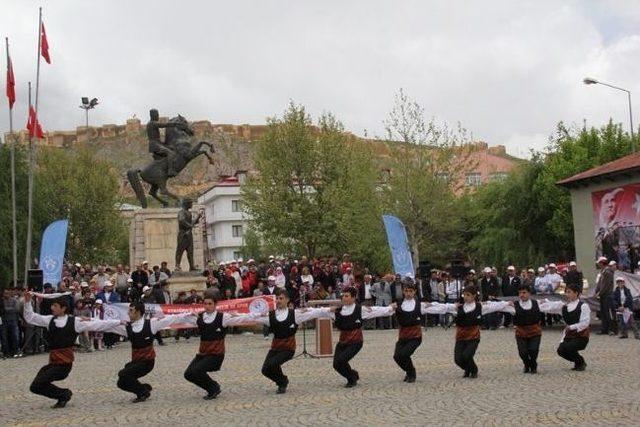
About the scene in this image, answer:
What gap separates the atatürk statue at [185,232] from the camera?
29125 mm

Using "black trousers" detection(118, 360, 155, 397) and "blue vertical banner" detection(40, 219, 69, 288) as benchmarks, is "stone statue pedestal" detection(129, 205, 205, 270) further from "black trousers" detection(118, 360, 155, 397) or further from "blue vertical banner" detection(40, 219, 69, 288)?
"black trousers" detection(118, 360, 155, 397)

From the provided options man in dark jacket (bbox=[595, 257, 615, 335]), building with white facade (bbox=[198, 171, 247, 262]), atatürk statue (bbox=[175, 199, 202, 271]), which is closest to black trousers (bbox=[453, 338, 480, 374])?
man in dark jacket (bbox=[595, 257, 615, 335])

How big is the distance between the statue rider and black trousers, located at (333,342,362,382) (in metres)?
17.9

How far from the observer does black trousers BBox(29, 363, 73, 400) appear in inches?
512

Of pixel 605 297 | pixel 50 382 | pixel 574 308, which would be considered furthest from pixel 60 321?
pixel 605 297

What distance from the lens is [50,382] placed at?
43.0 ft

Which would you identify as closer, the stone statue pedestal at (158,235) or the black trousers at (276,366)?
the black trousers at (276,366)

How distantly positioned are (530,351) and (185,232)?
16.3 m

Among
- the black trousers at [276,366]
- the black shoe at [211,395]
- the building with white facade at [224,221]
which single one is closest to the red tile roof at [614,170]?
the black trousers at [276,366]

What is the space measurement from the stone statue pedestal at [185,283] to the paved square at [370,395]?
28.1ft

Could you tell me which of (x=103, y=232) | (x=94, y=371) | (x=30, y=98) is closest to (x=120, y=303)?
(x=94, y=371)

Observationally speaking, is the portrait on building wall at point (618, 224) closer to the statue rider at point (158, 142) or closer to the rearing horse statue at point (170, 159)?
the rearing horse statue at point (170, 159)

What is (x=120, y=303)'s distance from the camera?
80.0 feet

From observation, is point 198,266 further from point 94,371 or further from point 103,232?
point 103,232
